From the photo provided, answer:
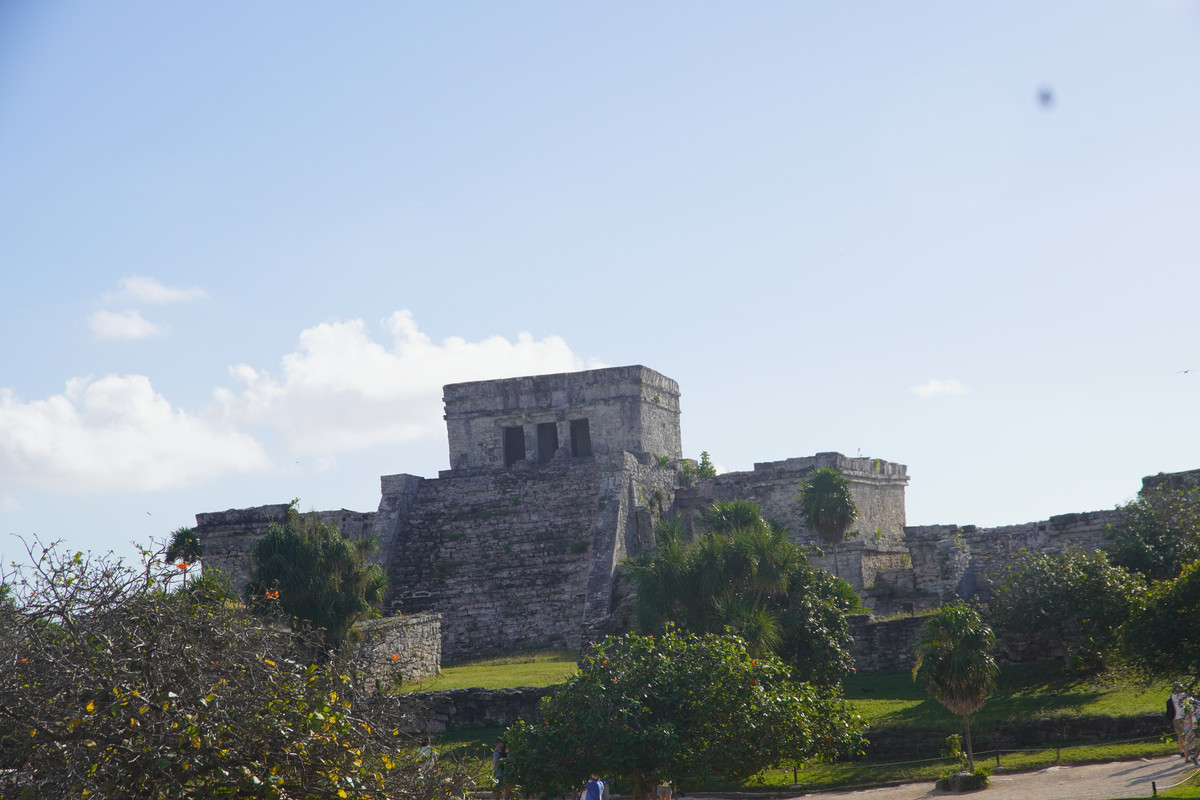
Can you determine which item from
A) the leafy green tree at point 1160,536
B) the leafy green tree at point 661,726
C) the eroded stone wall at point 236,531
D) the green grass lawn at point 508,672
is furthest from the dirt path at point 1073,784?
the eroded stone wall at point 236,531

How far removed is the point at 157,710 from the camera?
22.5 ft

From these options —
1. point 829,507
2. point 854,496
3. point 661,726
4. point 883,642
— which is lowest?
point 661,726

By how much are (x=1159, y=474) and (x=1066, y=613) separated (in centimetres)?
547

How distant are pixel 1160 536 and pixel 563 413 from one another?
1438cm

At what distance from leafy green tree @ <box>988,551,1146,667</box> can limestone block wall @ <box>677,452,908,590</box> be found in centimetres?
634

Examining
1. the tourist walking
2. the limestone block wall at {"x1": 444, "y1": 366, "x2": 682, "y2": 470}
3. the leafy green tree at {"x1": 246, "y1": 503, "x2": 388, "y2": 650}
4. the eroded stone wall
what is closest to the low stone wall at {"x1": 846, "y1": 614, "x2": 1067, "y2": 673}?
the tourist walking

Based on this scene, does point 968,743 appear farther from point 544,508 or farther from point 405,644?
point 544,508

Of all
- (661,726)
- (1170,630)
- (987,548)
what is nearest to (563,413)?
(987,548)

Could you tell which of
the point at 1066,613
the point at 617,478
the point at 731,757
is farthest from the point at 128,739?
the point at 617,478

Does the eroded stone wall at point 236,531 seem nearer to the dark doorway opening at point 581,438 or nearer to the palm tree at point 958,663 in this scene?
the dark doorway opening at point 581,438

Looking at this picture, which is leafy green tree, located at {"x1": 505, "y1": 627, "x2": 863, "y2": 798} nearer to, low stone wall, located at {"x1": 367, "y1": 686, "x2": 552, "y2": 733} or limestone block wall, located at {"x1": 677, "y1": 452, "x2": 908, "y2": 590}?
low stone wall, located at {"x1": 367, "y1": 686, "x2": 552, "y2": 733}

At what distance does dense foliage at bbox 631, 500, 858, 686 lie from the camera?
16.1 metres

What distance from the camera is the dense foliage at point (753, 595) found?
16.1m

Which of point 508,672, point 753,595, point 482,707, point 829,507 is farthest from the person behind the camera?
point 829,507
